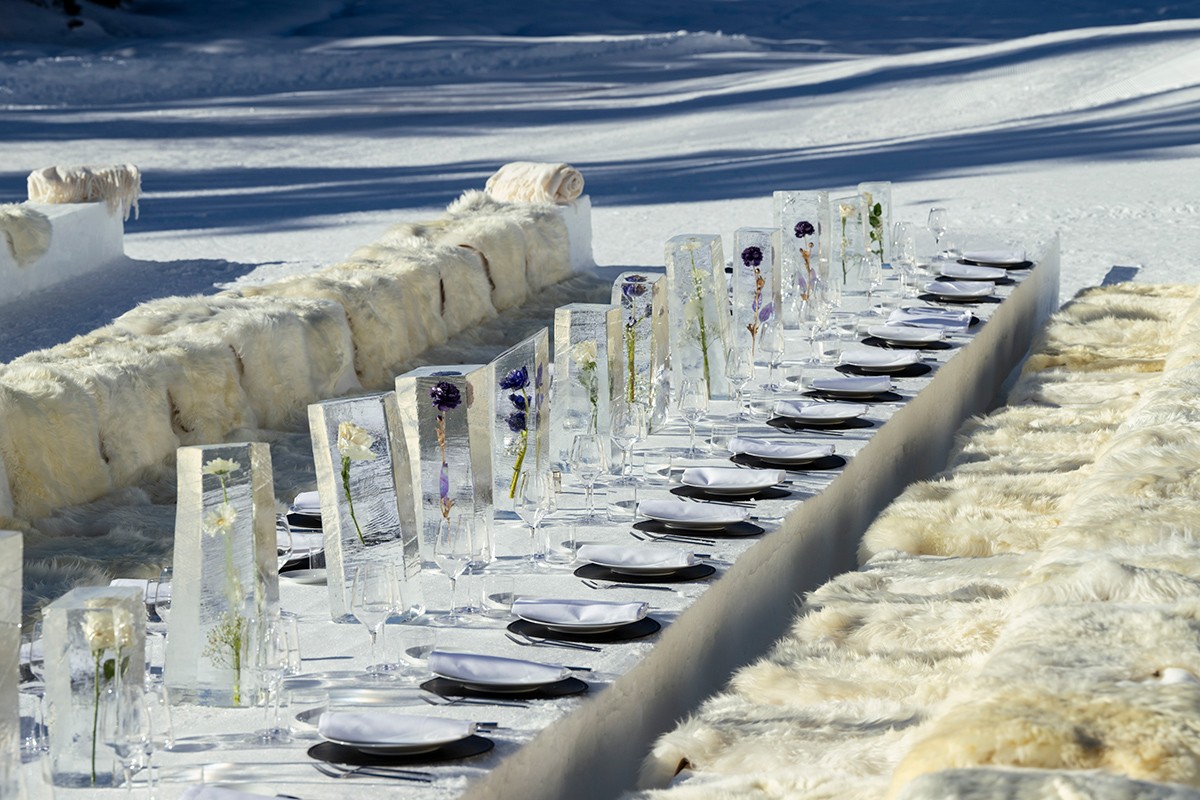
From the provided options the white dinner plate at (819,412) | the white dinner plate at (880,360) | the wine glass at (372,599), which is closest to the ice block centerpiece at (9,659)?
the wine glass at (372,599)

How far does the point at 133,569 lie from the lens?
2877 mm

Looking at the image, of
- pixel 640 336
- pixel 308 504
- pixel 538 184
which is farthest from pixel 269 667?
pixel 538 184

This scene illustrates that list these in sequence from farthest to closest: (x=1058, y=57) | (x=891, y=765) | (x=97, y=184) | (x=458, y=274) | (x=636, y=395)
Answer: (x=1058, y=57), (x=97, y=184), (x=458, y=274), (x=636, y=395), (x=891, y=765)

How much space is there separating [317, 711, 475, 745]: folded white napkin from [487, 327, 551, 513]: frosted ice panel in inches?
21.2

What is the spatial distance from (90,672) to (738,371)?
171 cm

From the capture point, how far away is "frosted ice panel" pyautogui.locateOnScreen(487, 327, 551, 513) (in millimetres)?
2006

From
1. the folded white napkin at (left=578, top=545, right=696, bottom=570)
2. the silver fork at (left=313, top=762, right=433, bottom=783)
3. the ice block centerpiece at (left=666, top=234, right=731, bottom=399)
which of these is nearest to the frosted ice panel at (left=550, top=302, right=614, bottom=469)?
the folded white napkin at (left=578, top=545, right=696, bottom=570)

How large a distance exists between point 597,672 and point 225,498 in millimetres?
470

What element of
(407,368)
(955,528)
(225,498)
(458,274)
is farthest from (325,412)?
(458,274)

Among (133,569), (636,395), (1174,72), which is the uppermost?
(1174,72)

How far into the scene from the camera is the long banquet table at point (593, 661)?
147 centimetres

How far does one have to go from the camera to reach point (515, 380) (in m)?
1.99

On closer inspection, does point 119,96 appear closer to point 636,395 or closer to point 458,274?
point 458,274

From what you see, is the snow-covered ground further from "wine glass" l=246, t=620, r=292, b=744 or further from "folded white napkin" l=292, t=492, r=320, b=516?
"wine glass" l=246, t=620, r=292, b=744
